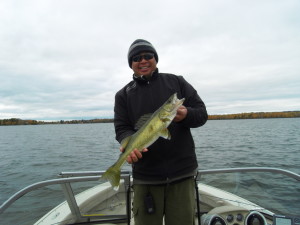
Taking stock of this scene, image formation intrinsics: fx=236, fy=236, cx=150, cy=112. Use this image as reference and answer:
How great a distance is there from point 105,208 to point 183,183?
257 cm

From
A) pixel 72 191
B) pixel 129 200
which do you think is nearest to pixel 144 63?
pixel 129 200

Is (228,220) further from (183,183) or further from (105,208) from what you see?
(105,208)

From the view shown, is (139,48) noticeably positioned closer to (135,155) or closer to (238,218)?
(135,155)

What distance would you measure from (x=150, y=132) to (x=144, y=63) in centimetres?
111

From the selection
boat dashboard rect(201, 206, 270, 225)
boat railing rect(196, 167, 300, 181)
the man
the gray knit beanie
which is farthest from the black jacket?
boat railing rect(196, 167, 300, 181)

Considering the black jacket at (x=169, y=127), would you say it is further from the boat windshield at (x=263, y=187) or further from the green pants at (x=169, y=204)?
the boat windshield at (x=263, y=187)

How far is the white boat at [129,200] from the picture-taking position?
3.83m

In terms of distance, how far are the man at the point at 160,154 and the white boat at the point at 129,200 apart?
0.55 metres

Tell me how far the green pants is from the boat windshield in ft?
4.00

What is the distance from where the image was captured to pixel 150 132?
3.04 metres

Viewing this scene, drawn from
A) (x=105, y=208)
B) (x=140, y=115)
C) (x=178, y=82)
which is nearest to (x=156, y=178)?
(x=140, y=115)

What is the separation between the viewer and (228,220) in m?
3.99

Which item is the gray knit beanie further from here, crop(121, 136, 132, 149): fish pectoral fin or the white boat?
the white boat

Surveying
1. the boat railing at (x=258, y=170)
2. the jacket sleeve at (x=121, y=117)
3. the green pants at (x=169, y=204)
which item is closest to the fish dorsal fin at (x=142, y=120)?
the jacket sleeve at (x=121, y=117)
